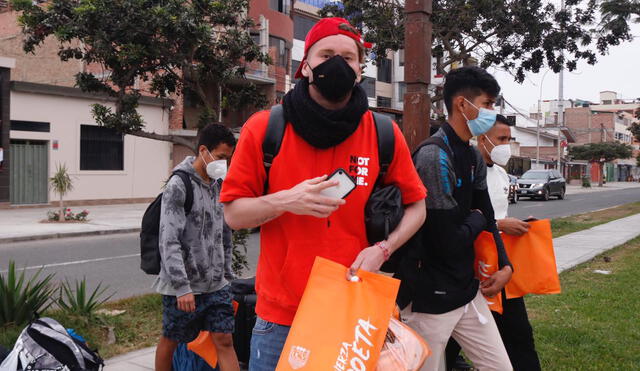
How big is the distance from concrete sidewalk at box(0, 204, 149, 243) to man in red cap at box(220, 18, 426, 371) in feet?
41.1

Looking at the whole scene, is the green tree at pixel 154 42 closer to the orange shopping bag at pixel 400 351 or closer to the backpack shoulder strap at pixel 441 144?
the backpack shoulder strap at pixel 441 144

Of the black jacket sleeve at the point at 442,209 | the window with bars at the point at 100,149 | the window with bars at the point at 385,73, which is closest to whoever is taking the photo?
the black jacket sleeve at the point at 442,209

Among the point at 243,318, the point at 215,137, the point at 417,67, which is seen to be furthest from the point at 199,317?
the point at 417,67

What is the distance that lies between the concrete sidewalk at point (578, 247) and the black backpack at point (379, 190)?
2.93m

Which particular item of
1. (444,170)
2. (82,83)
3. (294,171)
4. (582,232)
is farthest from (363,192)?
(582,232)

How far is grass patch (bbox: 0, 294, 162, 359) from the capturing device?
15.1 feet

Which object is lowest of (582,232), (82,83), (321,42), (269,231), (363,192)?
(582,232)

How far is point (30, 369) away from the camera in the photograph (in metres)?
2.82

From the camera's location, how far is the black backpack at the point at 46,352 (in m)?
2.84

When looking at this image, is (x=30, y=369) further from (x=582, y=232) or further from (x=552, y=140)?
(x=552, y=140)

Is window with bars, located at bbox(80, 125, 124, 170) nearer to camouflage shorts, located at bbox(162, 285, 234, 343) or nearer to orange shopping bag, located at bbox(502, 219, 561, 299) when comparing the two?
camouflage shorts, located at bbox(162, 285, 234, 343)

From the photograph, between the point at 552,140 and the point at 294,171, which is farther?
the point at 552,140

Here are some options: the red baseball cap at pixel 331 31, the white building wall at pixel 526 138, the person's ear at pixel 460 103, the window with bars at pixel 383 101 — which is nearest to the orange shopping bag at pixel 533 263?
the person's ear at pixel 460 103

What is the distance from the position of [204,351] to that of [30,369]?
107 centimetres
